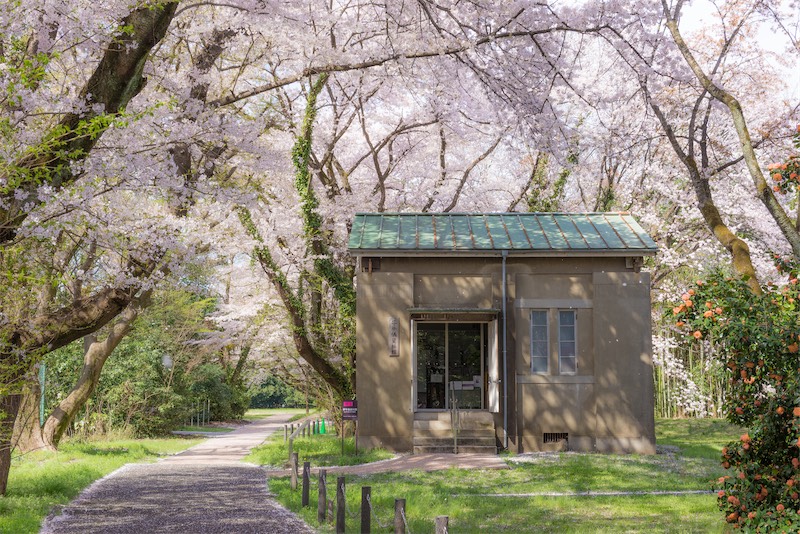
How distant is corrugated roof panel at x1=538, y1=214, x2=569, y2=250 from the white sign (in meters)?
3.81

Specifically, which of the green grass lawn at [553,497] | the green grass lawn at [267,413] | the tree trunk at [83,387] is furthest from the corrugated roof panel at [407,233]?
the green grass lawn at [267,413]

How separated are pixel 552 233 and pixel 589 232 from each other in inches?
32.8

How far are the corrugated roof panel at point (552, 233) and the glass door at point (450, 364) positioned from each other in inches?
98.5

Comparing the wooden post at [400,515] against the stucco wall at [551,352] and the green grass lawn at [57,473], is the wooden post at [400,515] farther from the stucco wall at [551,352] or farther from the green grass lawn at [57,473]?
the stucco wall at [551,352]

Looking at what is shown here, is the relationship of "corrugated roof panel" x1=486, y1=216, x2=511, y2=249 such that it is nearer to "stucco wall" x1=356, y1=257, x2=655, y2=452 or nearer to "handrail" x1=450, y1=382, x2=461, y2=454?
"stucco wall" x1=356, y1=257, x2=655, y2=452

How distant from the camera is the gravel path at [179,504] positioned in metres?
10.4

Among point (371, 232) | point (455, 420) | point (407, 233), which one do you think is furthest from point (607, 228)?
point (455, 420)

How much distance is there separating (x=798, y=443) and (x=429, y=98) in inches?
592

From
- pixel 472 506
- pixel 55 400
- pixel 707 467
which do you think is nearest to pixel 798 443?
pixel 472 506

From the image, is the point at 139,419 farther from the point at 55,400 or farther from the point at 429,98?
the point at 429,98

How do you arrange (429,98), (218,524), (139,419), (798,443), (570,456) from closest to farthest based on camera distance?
(798,443), (218,524), (570,456), (429,98), (139,419)

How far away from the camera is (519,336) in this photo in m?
18.0

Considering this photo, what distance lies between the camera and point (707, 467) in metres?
15.5

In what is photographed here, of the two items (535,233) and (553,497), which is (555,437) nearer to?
(535,233)
